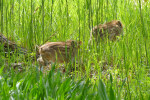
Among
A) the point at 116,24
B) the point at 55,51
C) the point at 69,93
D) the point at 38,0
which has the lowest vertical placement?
the point at 69,93

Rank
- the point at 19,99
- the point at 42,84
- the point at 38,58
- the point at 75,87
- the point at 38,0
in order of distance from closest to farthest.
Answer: the point at 19,99
the point at 42,84
the point at 75,87
the point at 38,58
the point at 38,0

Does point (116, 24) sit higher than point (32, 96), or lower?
higher

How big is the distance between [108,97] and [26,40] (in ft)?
7.57

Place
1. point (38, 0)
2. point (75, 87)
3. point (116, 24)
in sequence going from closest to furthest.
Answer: point (75, 87)
point (116, 24)
point (38, 0)

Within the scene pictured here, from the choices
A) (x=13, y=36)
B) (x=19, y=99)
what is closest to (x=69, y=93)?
(x=19, y=99)

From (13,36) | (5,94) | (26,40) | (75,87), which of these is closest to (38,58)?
(26,40)

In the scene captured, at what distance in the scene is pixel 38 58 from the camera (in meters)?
3.58

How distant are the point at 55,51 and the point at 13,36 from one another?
3.71 feet

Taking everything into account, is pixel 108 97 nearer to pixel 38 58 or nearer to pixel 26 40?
pixel 38 58

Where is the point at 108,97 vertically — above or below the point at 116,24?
below

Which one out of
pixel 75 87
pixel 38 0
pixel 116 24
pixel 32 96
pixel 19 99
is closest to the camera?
pixel 19 99

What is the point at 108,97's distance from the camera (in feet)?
5.43

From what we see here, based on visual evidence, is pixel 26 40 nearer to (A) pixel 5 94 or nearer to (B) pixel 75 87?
(B) pixel 75 87

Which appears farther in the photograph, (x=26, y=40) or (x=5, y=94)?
(x=26, y=40)
